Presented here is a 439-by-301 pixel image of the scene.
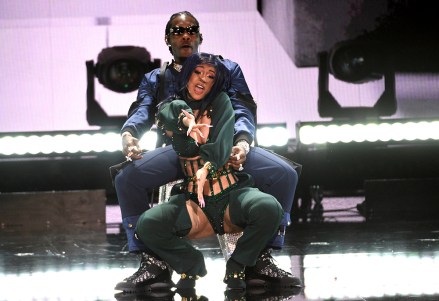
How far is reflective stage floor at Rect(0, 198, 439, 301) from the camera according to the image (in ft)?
6.97

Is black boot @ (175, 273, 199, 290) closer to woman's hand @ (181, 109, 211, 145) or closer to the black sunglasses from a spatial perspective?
woman's hand @ (181, 109, 211, 145)

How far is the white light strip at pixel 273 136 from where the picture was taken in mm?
4789

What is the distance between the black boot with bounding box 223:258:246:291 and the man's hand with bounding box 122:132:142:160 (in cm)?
41

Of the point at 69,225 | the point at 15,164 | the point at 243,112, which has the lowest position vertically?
the point at 69,225

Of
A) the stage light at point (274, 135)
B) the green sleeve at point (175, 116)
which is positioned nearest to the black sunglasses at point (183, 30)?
the green sleeve at point (175, 116)

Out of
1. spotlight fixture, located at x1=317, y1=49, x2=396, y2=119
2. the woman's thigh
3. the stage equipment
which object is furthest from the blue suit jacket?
spotlight fixture, located at x1=317, y1=49, x2=396, y2=119

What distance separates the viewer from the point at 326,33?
17.0 feet

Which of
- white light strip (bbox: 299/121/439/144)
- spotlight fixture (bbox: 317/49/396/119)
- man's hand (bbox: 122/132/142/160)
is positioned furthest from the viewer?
spotlight fixture (bbox: 317/49/396/119)

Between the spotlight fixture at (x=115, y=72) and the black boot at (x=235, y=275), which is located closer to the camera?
Answer: the black boot at (x=235, y=275)

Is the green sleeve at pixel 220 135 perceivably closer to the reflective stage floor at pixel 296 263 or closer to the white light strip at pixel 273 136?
the reflective stage floor at pixel 296 263

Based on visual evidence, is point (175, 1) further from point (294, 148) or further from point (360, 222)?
point (360, 222)

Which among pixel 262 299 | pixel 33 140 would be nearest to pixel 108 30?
pixel 33 140

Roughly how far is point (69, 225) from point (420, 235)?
2.12m

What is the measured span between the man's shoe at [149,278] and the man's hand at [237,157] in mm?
374
